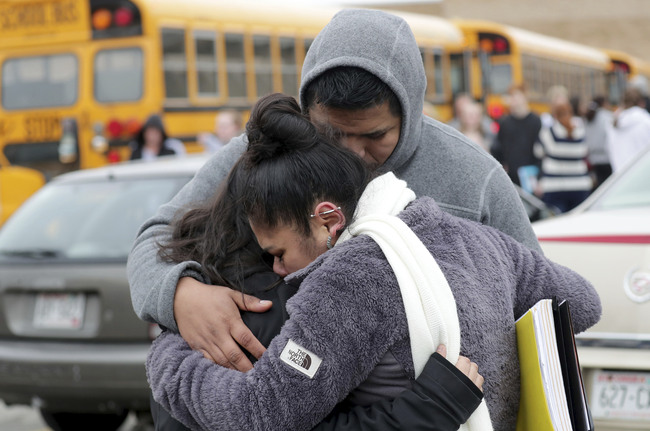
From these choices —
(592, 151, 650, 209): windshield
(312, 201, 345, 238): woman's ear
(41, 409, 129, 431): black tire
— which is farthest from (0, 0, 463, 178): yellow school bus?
(312, 201, 345, 238): woman's ear

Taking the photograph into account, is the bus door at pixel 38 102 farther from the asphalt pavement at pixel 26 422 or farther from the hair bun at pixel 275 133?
the hair bun at pixel 275 133

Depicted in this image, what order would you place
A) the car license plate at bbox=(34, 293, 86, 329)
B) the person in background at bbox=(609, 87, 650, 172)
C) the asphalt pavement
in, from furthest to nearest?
the person in background at bbox=(609, 87, 650, 172), the asphalt pavement, the car license plate at bbox=(34, 293, 86, 329)

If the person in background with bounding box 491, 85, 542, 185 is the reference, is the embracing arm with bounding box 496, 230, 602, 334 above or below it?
A: above

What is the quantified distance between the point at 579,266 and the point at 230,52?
30.9 ft

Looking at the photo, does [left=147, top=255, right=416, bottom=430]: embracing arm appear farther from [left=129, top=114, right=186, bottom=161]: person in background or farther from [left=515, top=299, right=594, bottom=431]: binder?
[left=129, top=114, right=186, bottom=161]: person in background

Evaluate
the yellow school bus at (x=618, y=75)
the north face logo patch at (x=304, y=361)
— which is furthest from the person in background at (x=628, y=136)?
the yellow school bus at (x=618, y=75)

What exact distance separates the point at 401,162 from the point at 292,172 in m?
0.55

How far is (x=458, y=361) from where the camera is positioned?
5.43 feet

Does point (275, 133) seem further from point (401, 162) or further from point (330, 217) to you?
point (401, 162)

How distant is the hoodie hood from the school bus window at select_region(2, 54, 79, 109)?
10.1m

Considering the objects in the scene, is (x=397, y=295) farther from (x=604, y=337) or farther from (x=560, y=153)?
(x=560, y=153)

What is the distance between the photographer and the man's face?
2029 millimetres

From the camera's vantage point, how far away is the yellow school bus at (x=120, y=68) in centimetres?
1141

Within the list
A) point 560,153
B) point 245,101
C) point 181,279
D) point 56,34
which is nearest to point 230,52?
point 245,101
